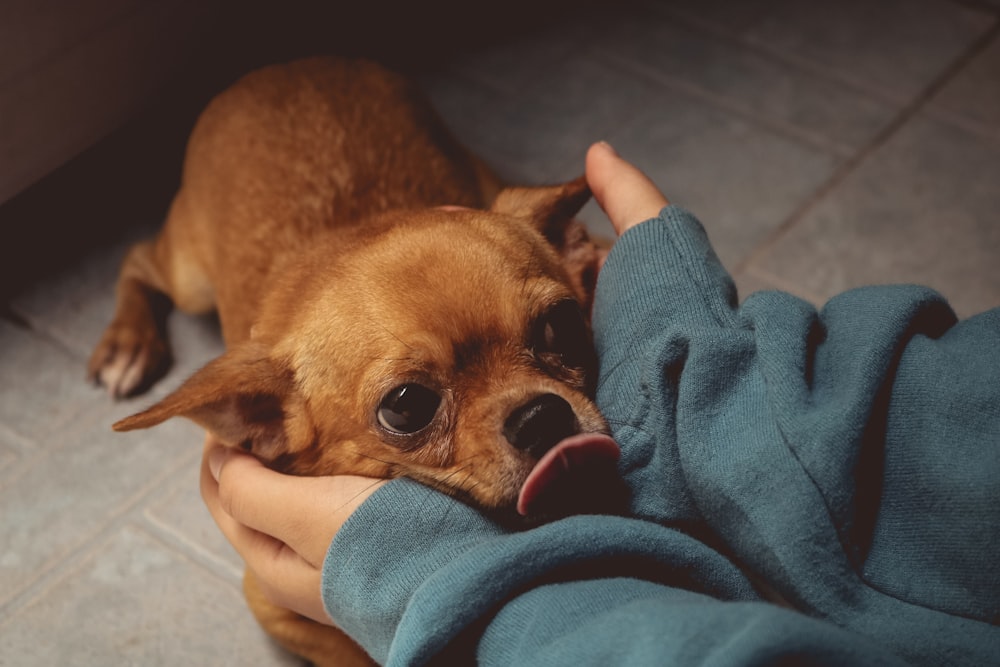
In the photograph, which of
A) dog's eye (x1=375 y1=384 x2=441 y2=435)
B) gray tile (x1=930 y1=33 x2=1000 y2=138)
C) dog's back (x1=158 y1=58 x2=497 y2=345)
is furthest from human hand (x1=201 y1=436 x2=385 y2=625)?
gray tile (x1=930 y1=33 x2=1000 y2=138)

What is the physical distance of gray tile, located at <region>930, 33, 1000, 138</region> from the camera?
13.5 feet

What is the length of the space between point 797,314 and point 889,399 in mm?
232

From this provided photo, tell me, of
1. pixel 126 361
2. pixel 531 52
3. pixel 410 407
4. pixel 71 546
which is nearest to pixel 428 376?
pixel 410 407

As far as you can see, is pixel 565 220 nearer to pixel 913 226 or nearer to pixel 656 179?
pixel 656 179

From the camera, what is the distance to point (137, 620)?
2.62 metres

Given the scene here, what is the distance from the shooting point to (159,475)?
9.74 feet

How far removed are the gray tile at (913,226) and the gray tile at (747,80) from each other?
200 mm

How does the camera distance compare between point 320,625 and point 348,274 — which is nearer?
point 348,274

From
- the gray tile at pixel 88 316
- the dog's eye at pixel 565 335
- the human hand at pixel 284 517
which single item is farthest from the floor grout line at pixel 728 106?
the human hand at pixel 284 517

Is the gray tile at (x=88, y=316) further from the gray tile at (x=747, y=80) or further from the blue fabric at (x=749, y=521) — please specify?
the gray tile at (x=747, y=80)

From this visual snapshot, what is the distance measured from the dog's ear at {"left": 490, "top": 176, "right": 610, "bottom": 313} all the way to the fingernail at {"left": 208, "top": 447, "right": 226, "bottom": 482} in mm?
866

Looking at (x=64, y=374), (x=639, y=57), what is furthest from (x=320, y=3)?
(x=64, y=374)

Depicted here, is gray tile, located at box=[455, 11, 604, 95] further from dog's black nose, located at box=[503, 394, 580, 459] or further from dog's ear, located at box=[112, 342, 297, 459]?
dog's black nose, located at box=[503, 394, 580, 459]

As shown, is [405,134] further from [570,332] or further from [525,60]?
[525,60]
